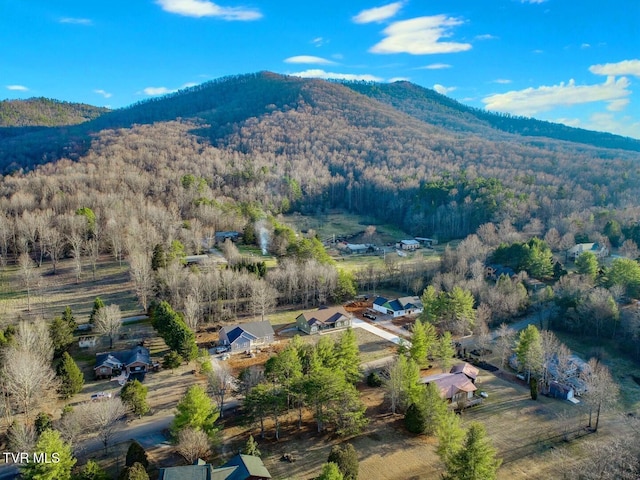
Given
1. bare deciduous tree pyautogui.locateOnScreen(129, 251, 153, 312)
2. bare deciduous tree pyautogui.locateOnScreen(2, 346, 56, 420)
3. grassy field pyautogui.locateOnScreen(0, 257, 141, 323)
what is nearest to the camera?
bare deciduous tree pyautogui.locateOnScreen(2, 346, 56, 420)

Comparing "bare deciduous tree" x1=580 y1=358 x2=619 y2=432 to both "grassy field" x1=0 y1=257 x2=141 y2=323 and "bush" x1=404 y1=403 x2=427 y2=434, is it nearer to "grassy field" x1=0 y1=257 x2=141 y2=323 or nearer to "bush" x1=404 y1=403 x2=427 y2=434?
"bush" x1=404 y1=403 x2=427 y2=434

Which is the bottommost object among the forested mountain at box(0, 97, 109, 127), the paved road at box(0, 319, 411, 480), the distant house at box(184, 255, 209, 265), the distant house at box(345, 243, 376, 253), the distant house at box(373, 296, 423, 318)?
the paved road at box(0, 319, 411, 480)

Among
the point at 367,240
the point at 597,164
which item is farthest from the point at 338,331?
the point at 597,164

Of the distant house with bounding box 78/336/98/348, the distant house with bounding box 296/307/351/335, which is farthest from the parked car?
the distant house with bounding box 296/307/351/335

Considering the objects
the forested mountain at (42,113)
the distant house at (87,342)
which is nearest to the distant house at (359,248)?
the distant house at (87,342)

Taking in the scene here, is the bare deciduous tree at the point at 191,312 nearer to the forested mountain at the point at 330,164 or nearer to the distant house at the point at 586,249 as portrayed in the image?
the forested mountain at the point at 330,164

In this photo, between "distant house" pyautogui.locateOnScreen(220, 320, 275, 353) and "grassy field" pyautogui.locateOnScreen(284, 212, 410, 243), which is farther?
"grassy field" pyautogui.locateOnScreen(284, 212, 410, 243)
